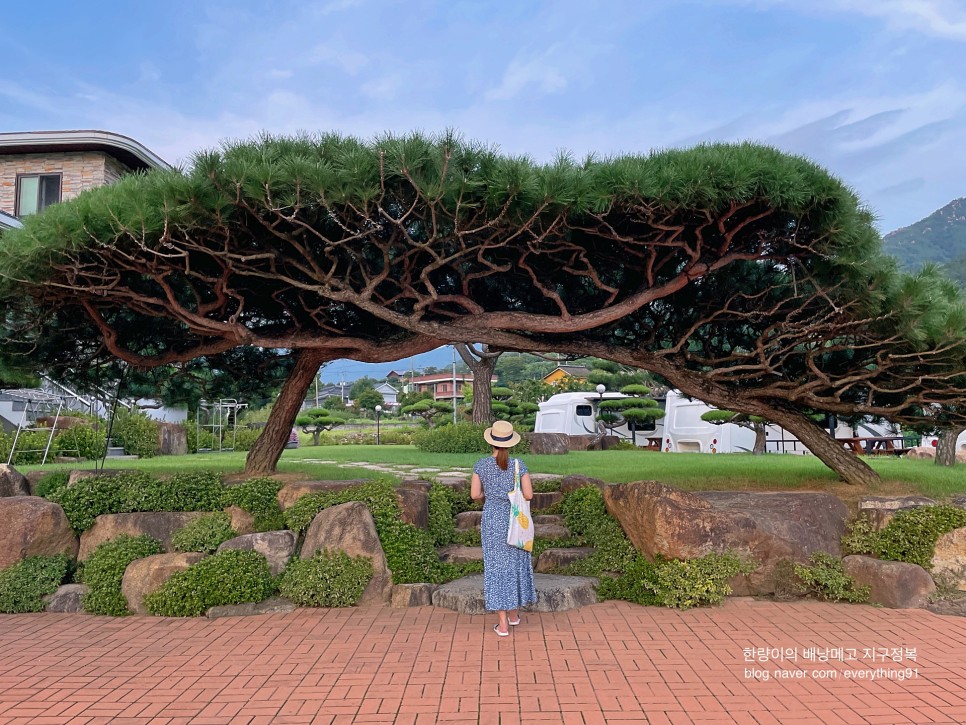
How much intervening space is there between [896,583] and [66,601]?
761 cm

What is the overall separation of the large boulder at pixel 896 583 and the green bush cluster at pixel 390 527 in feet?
13.0

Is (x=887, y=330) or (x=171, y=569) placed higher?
(x=887, y=330)

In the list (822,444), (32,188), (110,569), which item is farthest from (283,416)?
(32,188)

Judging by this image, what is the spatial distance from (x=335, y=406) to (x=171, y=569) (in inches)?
2255

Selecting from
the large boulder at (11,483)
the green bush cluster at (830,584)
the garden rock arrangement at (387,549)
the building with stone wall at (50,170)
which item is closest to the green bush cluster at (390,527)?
the garden rock arrangement at (387,549)

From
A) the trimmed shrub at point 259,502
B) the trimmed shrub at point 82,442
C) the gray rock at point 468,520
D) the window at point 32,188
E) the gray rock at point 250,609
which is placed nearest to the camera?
the gray rock at point 250,609

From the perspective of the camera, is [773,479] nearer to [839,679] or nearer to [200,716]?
[839,679]

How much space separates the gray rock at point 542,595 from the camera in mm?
5922

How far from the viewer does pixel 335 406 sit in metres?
62.6

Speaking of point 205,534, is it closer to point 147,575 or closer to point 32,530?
point 147,575

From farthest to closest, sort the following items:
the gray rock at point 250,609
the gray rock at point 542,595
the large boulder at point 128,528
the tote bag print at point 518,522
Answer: the large boulder at point 128,528 < the gray rock at point 250,609 < the gray rock at point 542,595 < the tote bag print at point 518,522

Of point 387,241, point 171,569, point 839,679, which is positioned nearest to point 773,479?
point 839,679

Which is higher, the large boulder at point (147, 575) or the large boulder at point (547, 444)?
the large boulder at point (547, 444)

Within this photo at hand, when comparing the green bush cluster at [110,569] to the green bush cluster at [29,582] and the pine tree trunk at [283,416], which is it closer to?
the green bush cluster at [29,582]
